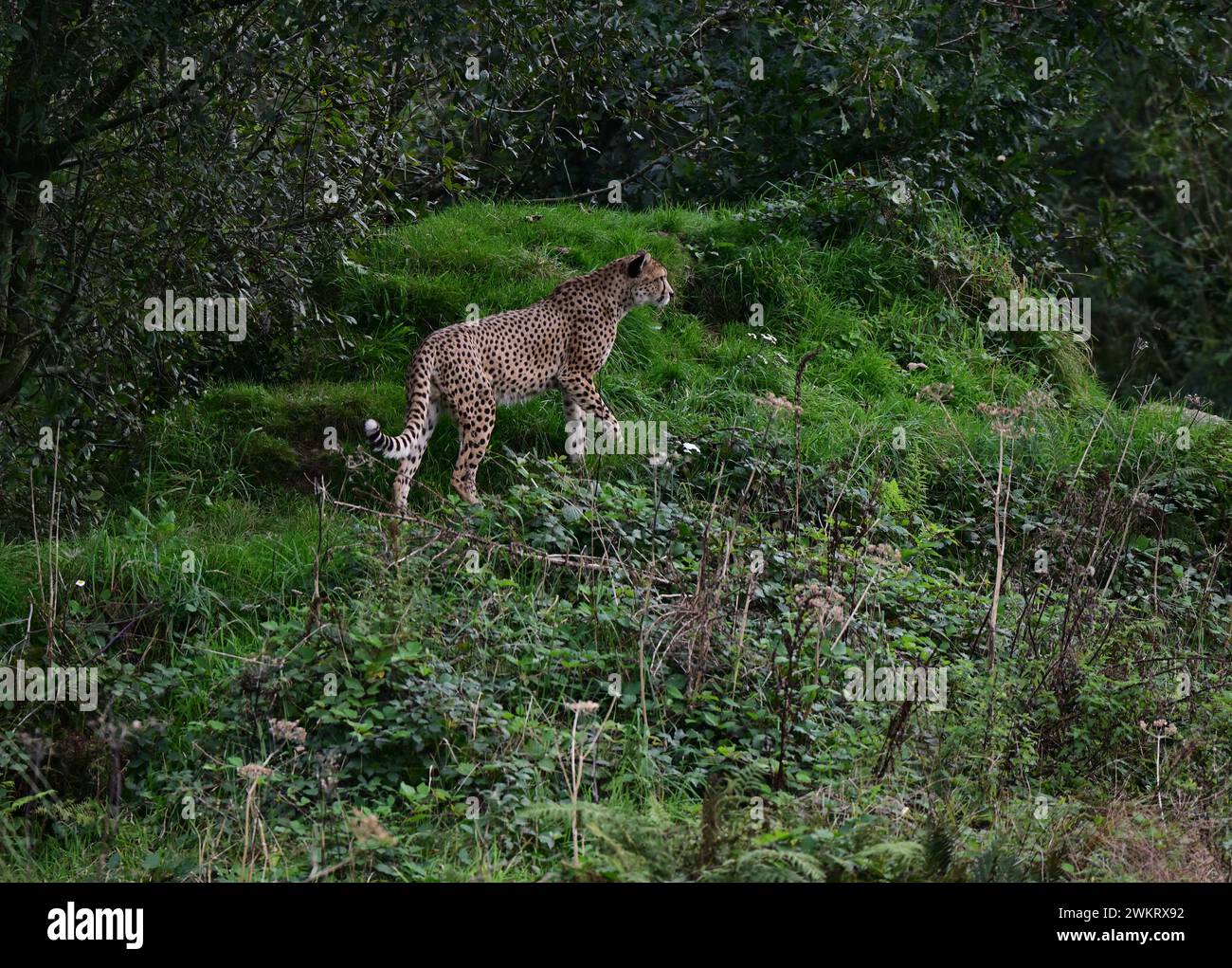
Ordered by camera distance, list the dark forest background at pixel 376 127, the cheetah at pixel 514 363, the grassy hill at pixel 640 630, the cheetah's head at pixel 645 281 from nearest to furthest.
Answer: the grassy hill at pixel 640 630 → the dark forest background at pixel 376 127 → the cheetah at pixel 514 363 → the cheetah's head at pixel 645 281

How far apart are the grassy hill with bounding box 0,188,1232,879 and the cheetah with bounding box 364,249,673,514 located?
321 millimetres

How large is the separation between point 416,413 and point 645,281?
209 cm

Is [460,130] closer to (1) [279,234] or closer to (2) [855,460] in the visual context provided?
(1) [279,234]

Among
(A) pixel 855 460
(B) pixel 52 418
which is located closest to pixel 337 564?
(B) pixel 52 418

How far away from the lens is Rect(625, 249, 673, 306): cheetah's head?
32.3 ft

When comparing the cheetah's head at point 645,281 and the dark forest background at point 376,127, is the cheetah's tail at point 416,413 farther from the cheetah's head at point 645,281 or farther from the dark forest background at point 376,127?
the cheetah's head at point 645,281

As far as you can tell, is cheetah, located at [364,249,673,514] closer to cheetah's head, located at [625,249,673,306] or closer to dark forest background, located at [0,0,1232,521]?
cheetah's head, located at [625,249,673,306]

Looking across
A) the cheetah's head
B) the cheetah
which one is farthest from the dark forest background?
the cheetah

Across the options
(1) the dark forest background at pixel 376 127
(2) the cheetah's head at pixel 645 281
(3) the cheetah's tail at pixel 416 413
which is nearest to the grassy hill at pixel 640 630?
(3) the cheetah's tail at pixel 416 413

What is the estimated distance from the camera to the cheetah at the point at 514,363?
8656 mm

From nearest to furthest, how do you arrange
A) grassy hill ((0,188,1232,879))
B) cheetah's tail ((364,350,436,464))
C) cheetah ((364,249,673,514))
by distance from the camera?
grassy hill ((0,188,1232,879)) → cheetah's tail ((364,350,436,464)) → cheetah ((364,249,673,514))

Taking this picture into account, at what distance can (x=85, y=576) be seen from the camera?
766 centimetres

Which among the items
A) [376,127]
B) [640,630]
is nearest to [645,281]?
[376,127]

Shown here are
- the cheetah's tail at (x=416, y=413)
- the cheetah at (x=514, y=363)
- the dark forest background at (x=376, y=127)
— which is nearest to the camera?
the dark forest background at (x=376, y=127)
